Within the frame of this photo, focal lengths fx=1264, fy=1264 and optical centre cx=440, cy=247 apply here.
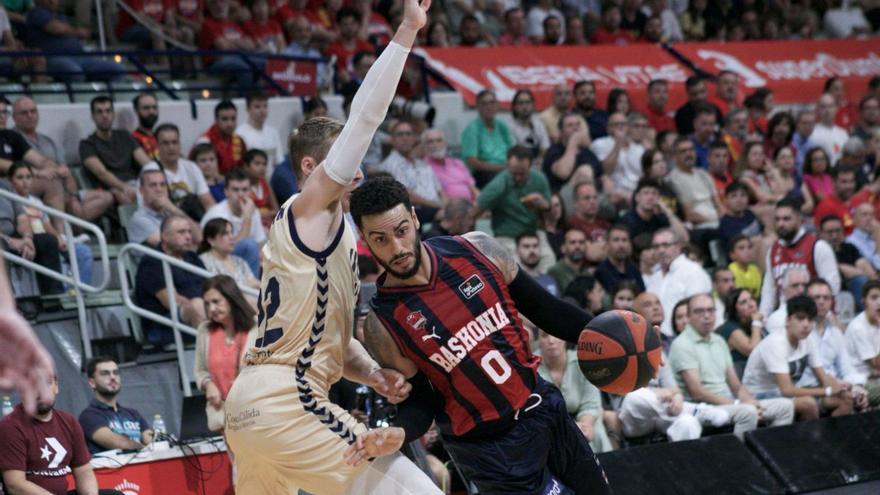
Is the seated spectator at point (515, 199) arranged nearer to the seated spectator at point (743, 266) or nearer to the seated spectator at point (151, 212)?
the seated spectator at point (743, 266)

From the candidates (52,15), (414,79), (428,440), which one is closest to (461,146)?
(414,79)

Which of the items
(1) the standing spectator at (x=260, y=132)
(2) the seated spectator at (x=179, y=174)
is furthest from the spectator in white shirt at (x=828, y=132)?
(2) the seated spectator at (x=179, y=174)

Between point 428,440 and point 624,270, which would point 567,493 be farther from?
point 624,270

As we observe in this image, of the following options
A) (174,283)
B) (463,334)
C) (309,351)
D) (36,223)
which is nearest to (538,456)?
(463,334)

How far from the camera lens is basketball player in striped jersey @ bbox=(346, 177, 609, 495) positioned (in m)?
5.15

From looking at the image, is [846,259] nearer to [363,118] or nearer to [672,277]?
[672,277]

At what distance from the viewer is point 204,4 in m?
13.5

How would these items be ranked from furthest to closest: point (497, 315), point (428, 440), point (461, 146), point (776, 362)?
point (461, 146) → point (776, 362) → point (428, 440) → point (497, 315)

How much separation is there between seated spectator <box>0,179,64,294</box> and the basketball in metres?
5.21

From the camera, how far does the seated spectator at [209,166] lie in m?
10.9

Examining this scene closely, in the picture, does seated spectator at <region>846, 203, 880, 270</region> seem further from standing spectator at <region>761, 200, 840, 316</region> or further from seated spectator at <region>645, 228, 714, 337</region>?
seated spectator at <region>645, 228, 714, 337</region>

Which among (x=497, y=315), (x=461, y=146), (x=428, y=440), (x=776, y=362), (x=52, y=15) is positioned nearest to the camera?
(x=497, y=315)

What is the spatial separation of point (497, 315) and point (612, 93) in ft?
29.3

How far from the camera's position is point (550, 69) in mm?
15266
